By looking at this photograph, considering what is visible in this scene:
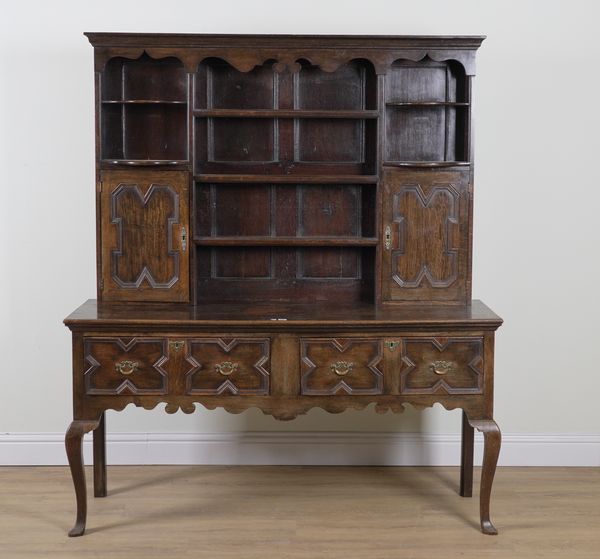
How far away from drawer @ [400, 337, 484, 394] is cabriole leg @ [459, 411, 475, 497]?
434 mm

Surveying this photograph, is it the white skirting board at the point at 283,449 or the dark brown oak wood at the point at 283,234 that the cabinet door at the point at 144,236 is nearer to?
the dark brown oak wood at the point at 283,234

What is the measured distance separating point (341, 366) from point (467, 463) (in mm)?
876

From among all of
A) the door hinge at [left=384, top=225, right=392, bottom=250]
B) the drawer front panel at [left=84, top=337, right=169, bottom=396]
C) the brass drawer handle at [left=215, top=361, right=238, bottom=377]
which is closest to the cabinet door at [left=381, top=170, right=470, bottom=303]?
the door hinge at [left=384, top=225, right=392, bottom=250]

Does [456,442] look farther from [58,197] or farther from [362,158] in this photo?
[58,197]

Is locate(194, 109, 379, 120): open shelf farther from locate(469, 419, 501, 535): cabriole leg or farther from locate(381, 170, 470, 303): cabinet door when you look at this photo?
locate(469, 419, 501, 535): cabriole leg

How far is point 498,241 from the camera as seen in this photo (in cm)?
406

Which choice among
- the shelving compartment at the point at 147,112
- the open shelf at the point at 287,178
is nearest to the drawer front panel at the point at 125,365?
the open shelf at the point at 287,178

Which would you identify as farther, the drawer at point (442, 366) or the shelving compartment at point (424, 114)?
the shelving compartment at point (424, 114)

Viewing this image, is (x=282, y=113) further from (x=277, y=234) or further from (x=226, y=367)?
(x=226, y=367)

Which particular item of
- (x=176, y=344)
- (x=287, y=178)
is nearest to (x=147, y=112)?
(x=287, y=178)

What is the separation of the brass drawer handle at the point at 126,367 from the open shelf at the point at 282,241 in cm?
65

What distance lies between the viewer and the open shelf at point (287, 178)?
3.63 m

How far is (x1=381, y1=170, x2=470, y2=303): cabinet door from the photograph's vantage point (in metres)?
3.67

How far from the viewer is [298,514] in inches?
138
